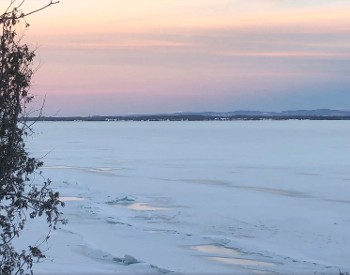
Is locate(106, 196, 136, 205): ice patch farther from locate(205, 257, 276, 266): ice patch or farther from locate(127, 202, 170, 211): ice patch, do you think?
locate(205, 257, 276, 266): ice patch

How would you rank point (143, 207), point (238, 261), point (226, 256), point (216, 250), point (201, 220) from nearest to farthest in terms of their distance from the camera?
point (238, 261) < point (226, 256) < point (216, 250) < point (201, 220) < point (143, 207)

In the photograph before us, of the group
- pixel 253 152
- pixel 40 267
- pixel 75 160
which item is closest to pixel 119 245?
pixel 40 267

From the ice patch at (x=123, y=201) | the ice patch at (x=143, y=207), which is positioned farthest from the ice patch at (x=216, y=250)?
the ice patch at (x=123, y=201)

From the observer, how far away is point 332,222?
471 inches

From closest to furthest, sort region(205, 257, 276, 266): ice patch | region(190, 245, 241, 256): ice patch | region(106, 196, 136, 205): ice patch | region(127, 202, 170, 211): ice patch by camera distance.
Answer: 1. region(205, 257, 276, 266): ice patch
2. region(190, 245, 241, 256): ice patch
3. region(127, 202, 170, 211): ice patch
4. region(106, 196, 136, 205): ice patch

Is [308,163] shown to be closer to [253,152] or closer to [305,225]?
[253,152]

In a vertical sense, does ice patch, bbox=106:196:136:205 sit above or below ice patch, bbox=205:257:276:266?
below

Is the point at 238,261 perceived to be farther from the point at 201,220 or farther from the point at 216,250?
the point at 201,220

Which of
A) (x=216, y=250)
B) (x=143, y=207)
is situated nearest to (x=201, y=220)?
(x=143, y=207)

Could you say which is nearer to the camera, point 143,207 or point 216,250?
point 216,250

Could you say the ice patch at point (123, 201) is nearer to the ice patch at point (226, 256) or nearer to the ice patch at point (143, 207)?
the ice patch at point (143, 207)

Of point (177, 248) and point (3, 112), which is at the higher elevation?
point (3, 112)

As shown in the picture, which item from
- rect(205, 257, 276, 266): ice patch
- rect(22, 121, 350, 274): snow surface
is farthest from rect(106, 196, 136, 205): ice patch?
rect(205, 257, 276, 266): ice patch

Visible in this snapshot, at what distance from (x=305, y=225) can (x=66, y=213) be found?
5144 millimetres
